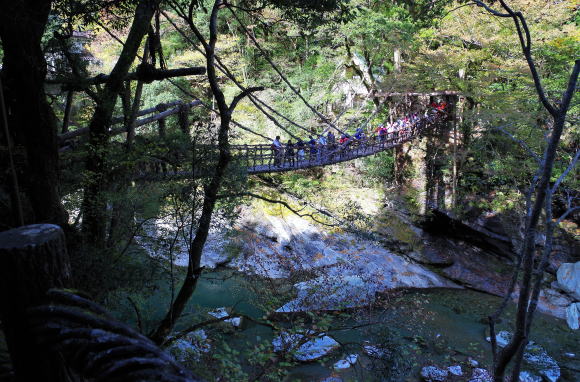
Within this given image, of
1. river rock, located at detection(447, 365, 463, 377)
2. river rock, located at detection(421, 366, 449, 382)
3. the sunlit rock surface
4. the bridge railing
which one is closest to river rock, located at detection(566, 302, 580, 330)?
the sunlit rock surface

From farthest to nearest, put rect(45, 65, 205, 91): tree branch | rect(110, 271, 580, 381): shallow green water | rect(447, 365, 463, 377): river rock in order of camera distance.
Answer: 1. rect(447, 365, 463, 377): river rock
2. rect(110, 271, 580, 381): shallow green water
3. rect(45, 65, 205, 91): tree branch

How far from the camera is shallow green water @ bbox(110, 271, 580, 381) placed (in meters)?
4.92

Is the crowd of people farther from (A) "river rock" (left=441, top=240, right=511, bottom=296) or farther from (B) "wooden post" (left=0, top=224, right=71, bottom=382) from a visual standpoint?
(B) "wooden post" (left=0, top=224, right=71, bottom=382)

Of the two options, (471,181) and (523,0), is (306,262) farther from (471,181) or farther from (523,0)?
(523,0)

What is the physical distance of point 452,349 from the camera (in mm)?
5961

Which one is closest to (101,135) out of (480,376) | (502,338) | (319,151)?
(319,151)

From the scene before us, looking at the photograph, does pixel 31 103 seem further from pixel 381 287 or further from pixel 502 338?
pixel 502 338

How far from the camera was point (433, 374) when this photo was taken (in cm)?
525

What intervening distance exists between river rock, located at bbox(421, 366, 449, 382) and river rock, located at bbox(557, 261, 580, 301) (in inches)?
159

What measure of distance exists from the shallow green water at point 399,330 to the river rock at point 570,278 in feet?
2.89

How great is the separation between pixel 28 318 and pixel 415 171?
10641 millimetres

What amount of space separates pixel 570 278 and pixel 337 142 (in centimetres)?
549

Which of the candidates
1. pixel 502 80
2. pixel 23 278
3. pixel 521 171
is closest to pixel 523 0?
pixel 502 80

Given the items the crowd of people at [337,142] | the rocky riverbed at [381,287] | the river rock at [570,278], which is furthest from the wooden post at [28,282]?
the river rock at [570,278]
